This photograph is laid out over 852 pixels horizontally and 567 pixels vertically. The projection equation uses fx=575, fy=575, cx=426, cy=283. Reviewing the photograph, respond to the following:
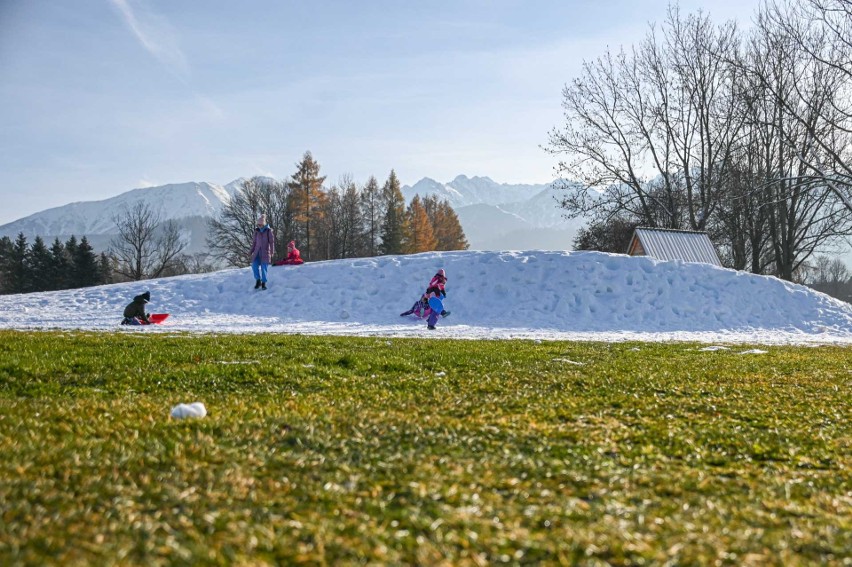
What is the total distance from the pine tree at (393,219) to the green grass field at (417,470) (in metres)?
65.5

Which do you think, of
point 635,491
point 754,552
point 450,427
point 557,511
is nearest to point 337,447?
point 450,427

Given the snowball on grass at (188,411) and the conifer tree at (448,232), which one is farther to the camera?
the conifer tree at (448,232)

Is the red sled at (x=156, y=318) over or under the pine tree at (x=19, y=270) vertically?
under

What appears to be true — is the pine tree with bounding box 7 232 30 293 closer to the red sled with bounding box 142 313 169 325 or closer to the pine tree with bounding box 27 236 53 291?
the pine tree with bounding box 27 236 53 291

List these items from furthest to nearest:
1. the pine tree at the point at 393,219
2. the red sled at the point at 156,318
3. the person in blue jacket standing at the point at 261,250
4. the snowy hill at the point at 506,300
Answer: the pine tree at the point at 393,219 < the person in blue jacket standing at the point at 261,250 < the snowy hill at the point at 506,300 < the red sled at the point at 156,318

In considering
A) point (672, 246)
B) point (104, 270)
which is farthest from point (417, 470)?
point (104, 270)

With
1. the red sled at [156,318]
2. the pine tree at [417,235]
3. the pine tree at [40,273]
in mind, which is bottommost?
the red sled at [156,318]

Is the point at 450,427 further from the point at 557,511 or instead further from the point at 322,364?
the point at 322,364

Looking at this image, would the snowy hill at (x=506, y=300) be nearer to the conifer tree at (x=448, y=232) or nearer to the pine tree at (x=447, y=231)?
the pine tree at (x=447, y=231)

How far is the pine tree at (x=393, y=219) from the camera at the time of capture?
72250 millimetres

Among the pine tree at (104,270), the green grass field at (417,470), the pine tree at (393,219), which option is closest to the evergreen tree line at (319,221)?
the pine tree at (393,219)

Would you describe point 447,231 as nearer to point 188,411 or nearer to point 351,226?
point 351,226

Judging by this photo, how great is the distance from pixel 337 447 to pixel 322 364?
4.64m

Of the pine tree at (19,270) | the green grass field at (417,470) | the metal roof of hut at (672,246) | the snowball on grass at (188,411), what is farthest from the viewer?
the pine tree at (19,270)
